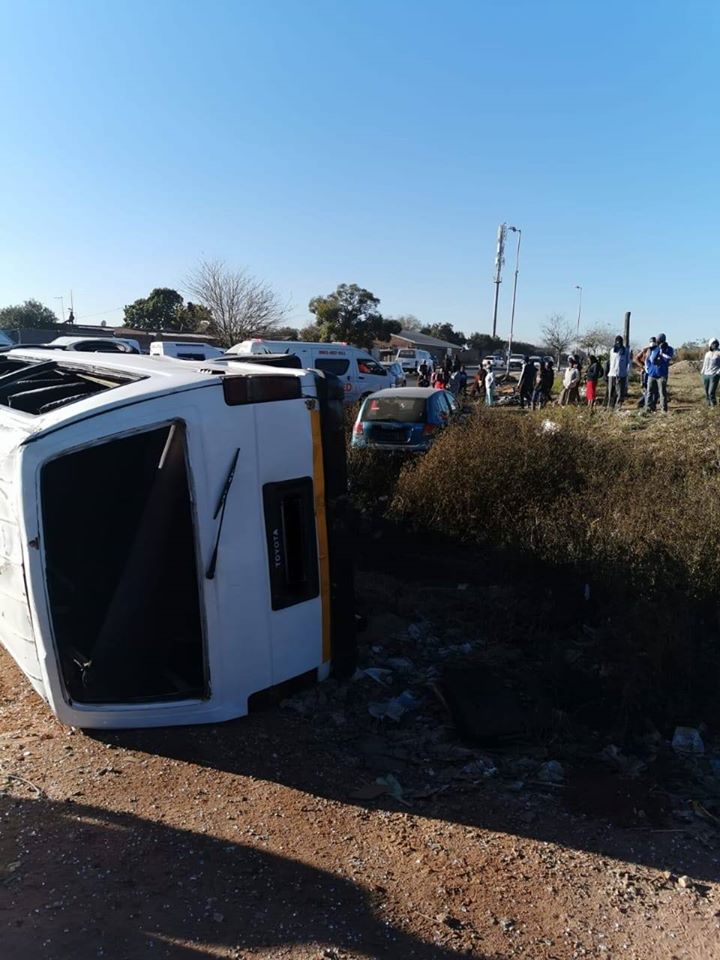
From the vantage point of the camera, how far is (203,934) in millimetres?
2602

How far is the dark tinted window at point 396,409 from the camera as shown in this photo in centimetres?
1101

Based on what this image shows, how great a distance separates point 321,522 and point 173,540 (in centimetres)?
89

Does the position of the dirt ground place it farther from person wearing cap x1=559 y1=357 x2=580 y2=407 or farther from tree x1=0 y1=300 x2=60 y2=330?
tree x1=0 y1=300 x2=60 y2=330

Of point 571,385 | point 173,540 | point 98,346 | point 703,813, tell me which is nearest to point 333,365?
point 571,385

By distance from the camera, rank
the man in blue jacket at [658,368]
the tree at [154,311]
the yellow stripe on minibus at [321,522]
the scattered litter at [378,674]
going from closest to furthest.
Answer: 1. the yellow stripe on minibus at [321,522]
2. the scattered litter at [378,674]
3. the man in blue jacket at [658,368]
4. the tree at [154,311]

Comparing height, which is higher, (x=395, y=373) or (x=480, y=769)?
(x=395, y=373)

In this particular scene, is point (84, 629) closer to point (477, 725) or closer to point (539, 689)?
point (477, 725)

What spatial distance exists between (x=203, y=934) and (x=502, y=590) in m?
4.30

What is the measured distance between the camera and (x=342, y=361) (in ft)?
64.2

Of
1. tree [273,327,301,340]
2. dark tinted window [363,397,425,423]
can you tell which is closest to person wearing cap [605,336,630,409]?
dark tinted window [363,397,425,423]

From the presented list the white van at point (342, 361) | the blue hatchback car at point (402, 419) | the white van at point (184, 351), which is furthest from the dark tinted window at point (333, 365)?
the blue hatchback car at point (402, 419)

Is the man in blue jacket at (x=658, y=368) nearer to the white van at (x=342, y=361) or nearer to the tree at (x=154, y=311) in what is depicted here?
the white van at (x=342, y=361)

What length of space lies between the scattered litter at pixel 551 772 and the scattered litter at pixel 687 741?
81cm

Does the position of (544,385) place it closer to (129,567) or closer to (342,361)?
(342,361)
